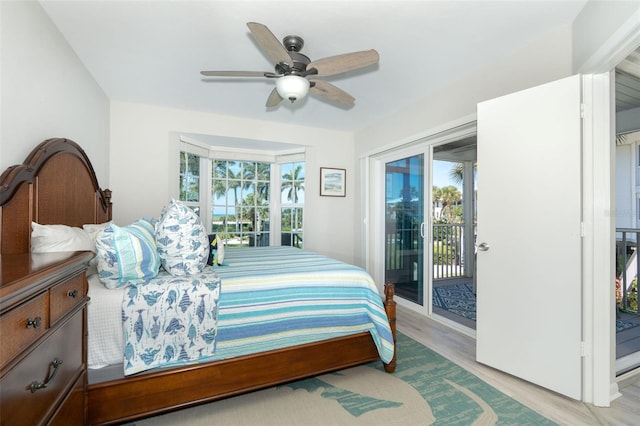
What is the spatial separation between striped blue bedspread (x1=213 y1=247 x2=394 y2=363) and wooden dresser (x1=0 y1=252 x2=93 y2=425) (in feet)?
2.11

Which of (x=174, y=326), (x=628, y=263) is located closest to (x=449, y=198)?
(x=628, y=263)

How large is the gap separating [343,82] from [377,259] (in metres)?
2.46

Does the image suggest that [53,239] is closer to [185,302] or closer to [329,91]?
[185,302]

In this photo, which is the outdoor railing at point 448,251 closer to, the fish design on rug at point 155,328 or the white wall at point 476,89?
the white wall at point 476,89

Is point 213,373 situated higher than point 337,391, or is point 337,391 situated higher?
point 213,373

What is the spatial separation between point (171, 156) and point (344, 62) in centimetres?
266

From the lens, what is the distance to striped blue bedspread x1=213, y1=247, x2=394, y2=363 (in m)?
1.69

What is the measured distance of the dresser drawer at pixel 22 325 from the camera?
2.22 feet

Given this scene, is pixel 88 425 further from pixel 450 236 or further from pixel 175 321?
pixel 450 236

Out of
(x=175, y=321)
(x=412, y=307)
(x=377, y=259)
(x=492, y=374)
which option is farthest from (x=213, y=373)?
(x=377, y=259)

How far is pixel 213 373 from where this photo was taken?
1.62m

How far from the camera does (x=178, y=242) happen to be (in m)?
1.79

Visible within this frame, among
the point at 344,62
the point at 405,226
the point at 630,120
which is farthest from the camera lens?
the point at 405,226

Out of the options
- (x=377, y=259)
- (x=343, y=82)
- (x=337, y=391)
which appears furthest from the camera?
(x=377, y=259)
